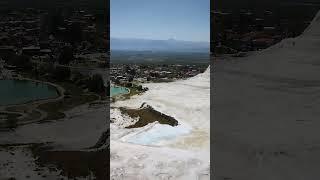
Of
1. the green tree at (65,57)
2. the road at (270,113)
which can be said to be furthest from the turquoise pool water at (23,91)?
the road at (270,113)

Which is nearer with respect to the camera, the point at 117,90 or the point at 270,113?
the point at 270,113

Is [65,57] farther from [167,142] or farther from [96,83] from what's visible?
[167,142]

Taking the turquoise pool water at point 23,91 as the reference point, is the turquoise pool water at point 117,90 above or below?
below

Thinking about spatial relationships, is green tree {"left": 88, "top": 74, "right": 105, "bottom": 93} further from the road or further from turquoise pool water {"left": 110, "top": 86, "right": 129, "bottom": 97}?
turquoise pool water {"left": 110, "top": 86, "right": 129, "bottom": 97}

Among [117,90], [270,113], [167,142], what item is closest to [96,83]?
[167,142]

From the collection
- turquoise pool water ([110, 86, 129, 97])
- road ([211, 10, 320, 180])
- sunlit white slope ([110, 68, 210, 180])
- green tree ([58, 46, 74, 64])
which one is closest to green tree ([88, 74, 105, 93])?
green tree ([58, 46, 74, 64])

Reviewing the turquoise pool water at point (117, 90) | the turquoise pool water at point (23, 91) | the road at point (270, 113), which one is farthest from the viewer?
the turquoise pool water at point (117, 90)

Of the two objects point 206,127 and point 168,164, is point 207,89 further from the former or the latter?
point 168,164

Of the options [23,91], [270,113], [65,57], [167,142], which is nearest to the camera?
[23,91]

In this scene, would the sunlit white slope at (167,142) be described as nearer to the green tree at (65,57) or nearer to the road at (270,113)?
the road at (270,113)

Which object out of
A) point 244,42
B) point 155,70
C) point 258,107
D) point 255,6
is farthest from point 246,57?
point 155,70
